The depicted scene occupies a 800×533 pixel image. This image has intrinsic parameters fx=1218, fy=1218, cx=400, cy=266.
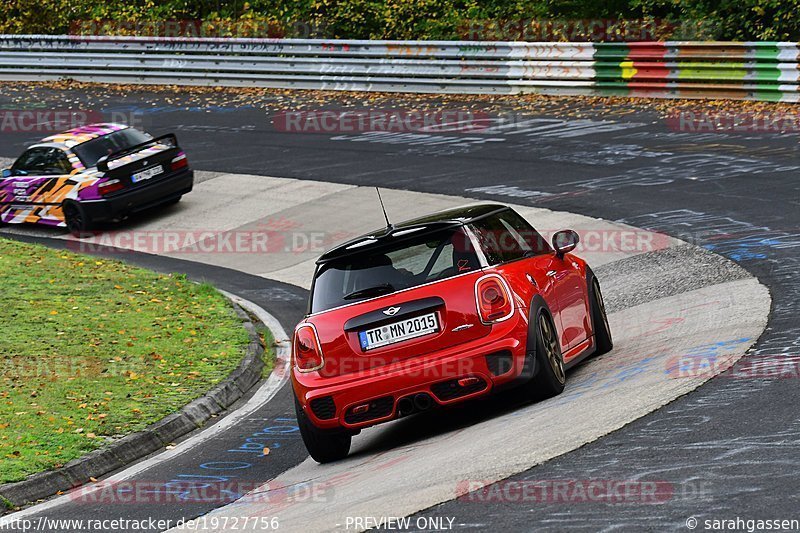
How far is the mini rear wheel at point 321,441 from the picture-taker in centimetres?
814

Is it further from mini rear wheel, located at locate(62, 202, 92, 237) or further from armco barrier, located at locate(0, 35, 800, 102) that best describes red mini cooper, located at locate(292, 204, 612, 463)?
armco barrier, located at locate(0, 35, 800, 102)

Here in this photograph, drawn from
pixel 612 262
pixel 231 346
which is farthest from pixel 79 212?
pixel 612 262

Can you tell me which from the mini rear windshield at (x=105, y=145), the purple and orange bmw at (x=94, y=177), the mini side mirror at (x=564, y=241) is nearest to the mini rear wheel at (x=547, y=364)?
the mini side mirror at (x=564, y=241)

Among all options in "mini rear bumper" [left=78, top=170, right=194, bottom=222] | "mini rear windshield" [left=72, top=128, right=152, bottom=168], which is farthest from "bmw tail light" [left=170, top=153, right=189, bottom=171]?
"mini rear windshield" [left=72, top=128, right=152, bottom=168]

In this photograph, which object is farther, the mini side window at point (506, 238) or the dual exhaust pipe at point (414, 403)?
the mini side window at point (506, 238)

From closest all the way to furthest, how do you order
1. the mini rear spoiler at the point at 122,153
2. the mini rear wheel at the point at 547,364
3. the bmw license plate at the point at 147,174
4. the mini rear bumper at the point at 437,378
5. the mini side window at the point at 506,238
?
the mini rear bumper at the point at 437,378 < the mini rear wheel at the point at 547,364 < the mini side window at the point at 506,238 < the mini rear spoiler at the point at 122,153 < the bmw license plate at the point at 147,174

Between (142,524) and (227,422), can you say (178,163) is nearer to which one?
(227,422)

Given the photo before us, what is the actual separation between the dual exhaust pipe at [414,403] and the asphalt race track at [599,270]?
0.30 m

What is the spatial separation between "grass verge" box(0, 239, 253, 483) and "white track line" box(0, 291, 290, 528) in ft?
1.15

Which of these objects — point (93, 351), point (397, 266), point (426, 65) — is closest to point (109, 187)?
point (93, 351)

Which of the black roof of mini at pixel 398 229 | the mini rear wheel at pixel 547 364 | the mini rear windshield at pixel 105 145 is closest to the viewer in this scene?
the mini rear wheel at pixel 547 364

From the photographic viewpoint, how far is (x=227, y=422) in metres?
10.0

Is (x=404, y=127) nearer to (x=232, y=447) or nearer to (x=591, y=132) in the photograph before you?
(x=591, y=132)

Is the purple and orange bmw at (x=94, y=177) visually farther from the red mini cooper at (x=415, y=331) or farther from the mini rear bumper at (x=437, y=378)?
the mini rear bumper at (x=437, y=378)
